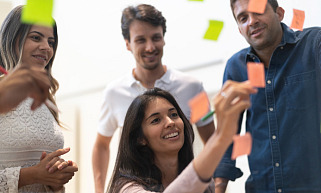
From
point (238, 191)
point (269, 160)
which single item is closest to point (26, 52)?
point (269, 160)

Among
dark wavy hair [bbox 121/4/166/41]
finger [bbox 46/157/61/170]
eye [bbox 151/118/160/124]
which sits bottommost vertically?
finger [bbox 46/157/61/170]

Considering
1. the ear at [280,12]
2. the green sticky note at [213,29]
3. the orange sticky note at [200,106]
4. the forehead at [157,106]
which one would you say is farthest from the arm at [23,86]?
the ear at [280,12]

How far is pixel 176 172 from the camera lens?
1.24m

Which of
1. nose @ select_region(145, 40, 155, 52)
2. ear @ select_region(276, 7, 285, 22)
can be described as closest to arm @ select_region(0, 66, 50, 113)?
ear @ select_region(276, 7, 285, 22)

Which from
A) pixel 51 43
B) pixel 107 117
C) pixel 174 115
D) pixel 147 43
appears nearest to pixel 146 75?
pixel 147 43

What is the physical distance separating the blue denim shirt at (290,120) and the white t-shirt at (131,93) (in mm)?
396

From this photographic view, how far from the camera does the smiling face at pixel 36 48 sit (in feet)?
3.69

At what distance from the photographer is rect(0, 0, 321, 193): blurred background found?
1674 mm

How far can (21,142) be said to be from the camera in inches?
42.0

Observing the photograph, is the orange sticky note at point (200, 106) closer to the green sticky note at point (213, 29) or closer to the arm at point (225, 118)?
the arm at point (225, 118)

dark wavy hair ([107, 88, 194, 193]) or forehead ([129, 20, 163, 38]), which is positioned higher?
forehead ([129, 20, 163, 38])

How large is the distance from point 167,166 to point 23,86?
0.61 meters

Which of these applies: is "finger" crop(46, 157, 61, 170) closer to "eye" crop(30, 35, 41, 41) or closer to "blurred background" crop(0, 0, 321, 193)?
"eye" crop(30, 35, 41, 41)

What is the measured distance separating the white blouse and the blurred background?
52 centimetres
